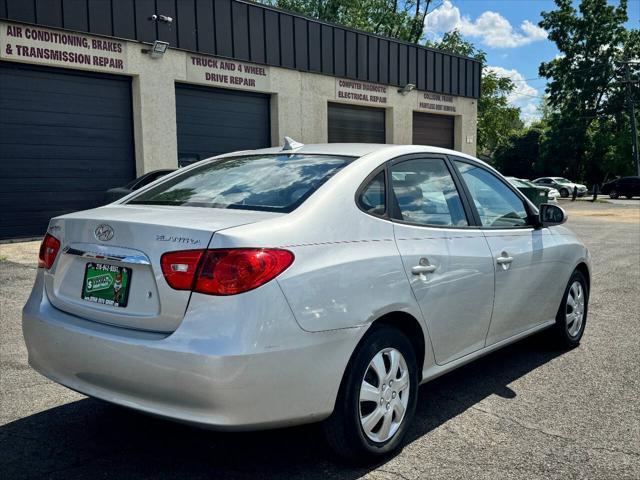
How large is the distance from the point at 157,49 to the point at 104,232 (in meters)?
11.9

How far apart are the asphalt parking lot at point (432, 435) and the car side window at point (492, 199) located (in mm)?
1121

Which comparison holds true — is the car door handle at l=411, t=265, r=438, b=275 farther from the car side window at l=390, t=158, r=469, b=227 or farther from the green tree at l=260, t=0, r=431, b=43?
the green tree at l=260, t=0, r=431, b=43

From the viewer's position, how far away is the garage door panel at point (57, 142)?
12.3 metres

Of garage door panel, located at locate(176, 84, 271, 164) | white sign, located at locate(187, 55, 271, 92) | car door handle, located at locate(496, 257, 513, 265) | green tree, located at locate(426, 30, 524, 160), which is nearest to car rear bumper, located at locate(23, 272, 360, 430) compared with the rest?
car door handle, located at locate(496, 257, 513, 265)

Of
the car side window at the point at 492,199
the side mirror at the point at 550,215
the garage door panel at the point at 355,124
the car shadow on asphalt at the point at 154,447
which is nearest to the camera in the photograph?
→ the car shadow on asphalt at the point at 154,447

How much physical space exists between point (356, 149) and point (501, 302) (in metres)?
1.39

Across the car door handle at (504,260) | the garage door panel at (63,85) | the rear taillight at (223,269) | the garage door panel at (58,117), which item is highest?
the garage door panel at (63,85)

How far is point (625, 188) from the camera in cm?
4300

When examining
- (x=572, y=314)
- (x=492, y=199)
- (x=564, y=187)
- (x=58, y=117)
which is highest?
(x=58, y=117)

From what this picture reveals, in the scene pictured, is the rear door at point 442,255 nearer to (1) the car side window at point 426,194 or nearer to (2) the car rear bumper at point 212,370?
(1) the car side window at point 426,194

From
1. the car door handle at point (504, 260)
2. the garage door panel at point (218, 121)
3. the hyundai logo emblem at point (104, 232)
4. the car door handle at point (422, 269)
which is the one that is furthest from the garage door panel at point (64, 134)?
the car door handle at point (422, 269)

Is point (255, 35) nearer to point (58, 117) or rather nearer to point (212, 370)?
point (58, 117)

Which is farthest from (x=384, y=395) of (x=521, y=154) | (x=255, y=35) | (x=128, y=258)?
(x=521, y=154)

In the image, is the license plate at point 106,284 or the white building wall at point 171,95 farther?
the white building wall at point 171,95
